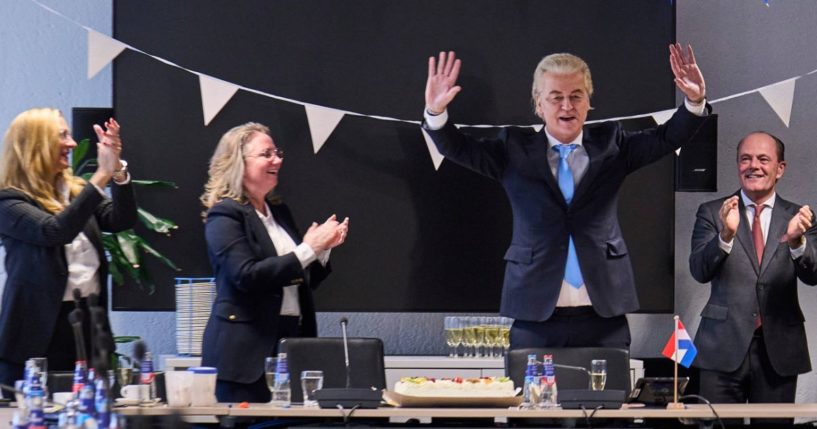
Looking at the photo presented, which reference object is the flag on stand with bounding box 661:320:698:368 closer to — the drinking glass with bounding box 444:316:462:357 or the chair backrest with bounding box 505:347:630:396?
the chair backrest with bounding box 505:347:630:396

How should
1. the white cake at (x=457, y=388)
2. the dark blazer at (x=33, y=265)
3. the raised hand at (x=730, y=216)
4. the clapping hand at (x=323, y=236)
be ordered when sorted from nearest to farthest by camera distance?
the white cake at (x=457, y=388), the dark blazer at (x=33, y=265), the clapping hand at (x=323, y=236), the raised hand at (x=730, y=216)

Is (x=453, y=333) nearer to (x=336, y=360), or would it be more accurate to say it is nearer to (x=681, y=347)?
(x=336, y=360)

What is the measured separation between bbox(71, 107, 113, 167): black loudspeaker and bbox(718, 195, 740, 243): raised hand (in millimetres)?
2598

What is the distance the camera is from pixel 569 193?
4.50 meters

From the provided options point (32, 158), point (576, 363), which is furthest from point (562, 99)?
point (32, 158)

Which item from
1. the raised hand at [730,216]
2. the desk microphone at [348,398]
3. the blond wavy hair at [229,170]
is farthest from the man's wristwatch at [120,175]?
the raised hand at [730,216]

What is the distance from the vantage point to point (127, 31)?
546cm

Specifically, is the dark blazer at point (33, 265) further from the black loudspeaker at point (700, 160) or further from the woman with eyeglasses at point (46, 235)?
the black loudspeaker at point (700, 160)

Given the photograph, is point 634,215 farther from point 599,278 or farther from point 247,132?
point 247,132

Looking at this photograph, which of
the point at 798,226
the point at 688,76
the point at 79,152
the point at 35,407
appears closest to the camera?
the point at 35,407

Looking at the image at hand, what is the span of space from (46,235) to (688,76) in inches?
91.7

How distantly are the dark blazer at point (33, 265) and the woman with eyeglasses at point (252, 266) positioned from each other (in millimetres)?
422

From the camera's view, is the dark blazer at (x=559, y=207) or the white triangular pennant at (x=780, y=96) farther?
the white triangular pennant at (x=780, y=96)

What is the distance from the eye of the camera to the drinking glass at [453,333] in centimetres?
541
